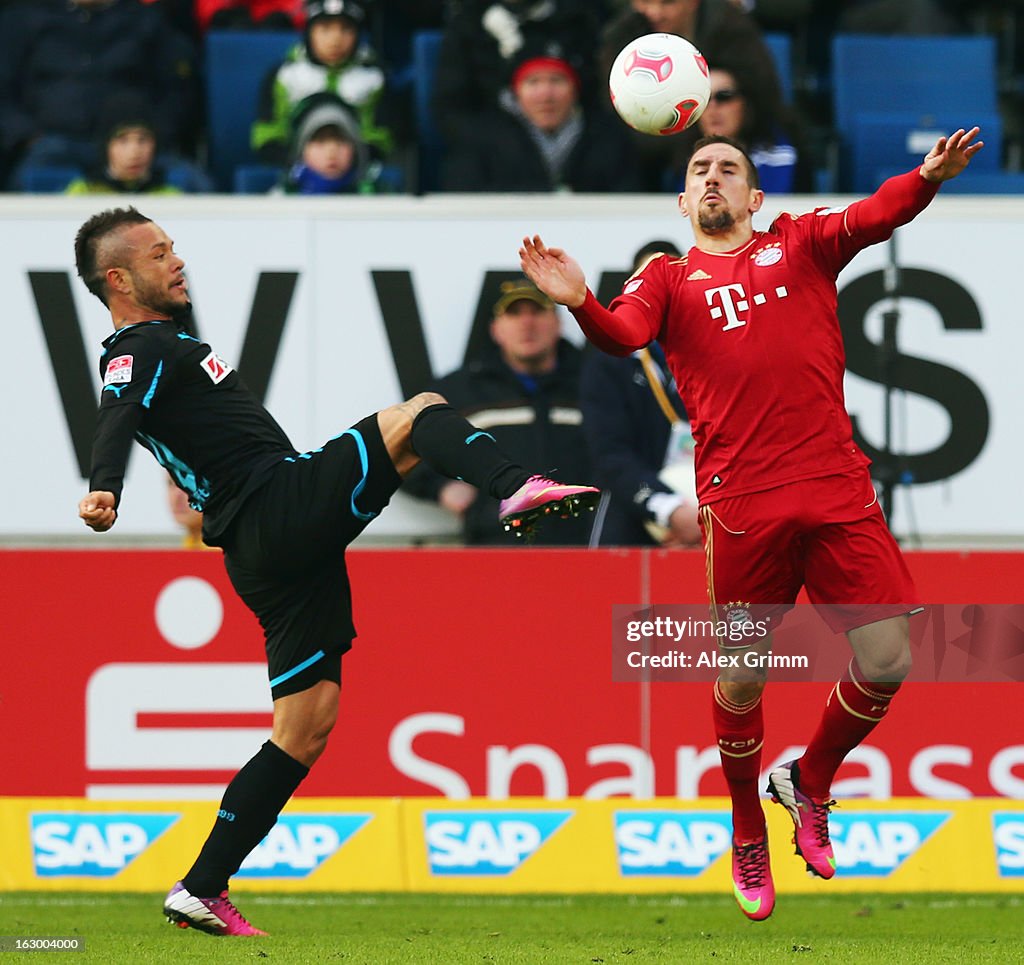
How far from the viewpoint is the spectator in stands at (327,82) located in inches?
436

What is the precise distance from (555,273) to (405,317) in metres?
3.90

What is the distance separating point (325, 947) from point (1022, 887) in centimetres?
359

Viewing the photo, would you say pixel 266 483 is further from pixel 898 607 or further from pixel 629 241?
pixel 629 241

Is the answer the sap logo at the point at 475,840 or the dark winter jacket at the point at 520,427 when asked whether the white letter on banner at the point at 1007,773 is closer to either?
the sap logo at the point at 475,840

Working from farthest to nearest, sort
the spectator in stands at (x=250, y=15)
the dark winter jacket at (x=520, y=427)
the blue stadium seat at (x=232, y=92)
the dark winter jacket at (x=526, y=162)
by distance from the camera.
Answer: the spectator in stands at (x=250, y=15) < the blue stadium seat at (x=232, y=92) < the dark winter jacket at (x=526, y=162) < the dark winter jacket at (x=520, y=427)

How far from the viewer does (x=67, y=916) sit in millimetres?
7559

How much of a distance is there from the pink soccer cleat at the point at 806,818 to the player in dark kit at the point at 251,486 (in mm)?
1648

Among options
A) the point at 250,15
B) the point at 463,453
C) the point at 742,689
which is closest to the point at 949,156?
the point at 463,453

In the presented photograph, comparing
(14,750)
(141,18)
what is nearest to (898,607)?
(14,750)

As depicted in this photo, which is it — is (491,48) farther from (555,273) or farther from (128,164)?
(555,273)

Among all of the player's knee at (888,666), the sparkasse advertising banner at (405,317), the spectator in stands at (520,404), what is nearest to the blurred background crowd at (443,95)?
the sparkasse advertising banner at (405,317)

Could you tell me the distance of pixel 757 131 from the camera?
10125mm

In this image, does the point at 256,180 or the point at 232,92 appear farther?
the point at 232,92

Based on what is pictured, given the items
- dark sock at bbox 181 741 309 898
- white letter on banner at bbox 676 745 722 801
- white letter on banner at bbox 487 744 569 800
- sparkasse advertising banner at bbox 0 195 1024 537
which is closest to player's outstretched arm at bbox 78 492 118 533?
dark sock at bbox 181 741 309 898
